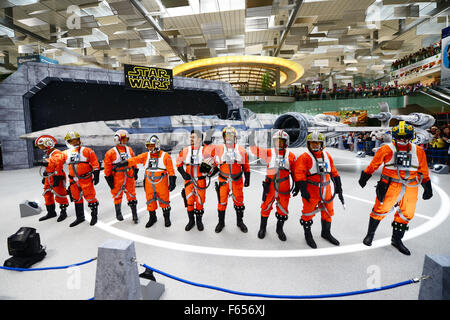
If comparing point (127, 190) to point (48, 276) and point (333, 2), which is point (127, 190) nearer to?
point (48, 276)

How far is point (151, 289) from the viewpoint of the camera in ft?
7.28

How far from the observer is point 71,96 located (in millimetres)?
11562

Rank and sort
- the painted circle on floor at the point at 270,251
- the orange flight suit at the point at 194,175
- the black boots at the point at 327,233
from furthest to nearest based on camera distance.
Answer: the orange flight suit at the point at 194,175, the black boots at the point at 327,233, the painted circle on floor at the point at 270,251

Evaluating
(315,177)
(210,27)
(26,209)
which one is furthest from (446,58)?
(26,209)

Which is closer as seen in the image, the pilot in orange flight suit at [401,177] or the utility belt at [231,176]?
the pilot in orange flight suit at [401,177]

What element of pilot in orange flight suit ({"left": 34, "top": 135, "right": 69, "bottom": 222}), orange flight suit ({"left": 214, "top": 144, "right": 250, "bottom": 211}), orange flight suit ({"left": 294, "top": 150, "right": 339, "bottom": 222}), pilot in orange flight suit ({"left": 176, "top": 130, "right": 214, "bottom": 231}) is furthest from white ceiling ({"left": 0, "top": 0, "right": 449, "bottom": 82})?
orange flight suit ({"left": 294, "top": 150, "right": 339, "bottom": 222})

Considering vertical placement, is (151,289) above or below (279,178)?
below

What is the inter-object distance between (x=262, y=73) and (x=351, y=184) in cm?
1928

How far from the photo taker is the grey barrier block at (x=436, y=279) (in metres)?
1.46

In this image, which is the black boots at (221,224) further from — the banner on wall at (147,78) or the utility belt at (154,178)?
the banner on wall at (147,78)

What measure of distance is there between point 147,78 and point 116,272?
12693 millimetres

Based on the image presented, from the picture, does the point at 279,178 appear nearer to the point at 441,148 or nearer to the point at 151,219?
the point at 151,219

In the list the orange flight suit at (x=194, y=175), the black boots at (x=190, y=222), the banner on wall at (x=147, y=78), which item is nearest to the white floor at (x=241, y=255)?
the black boots at (x=190, y=222)

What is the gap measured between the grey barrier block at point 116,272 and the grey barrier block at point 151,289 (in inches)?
12.4
